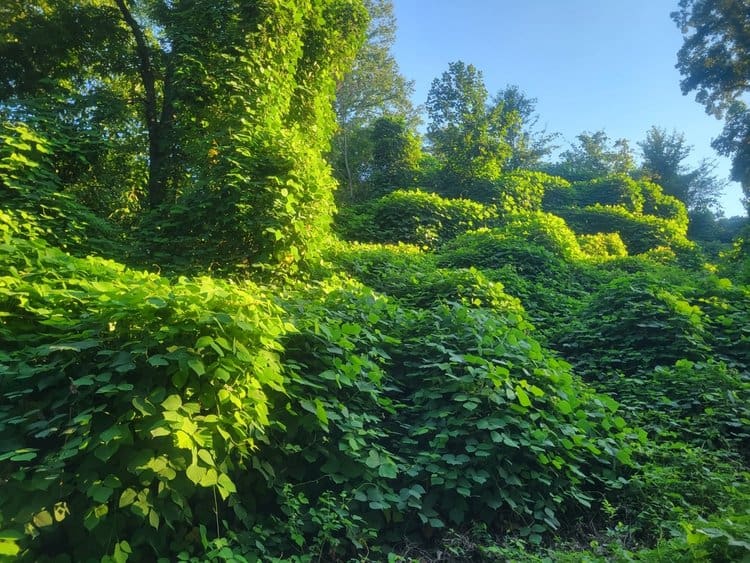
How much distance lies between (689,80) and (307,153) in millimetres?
20693

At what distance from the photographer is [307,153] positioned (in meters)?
5.81

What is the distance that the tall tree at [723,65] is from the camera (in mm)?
17641

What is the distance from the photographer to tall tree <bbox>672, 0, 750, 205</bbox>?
1764cm

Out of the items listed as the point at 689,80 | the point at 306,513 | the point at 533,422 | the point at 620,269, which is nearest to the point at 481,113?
the point at 620,269

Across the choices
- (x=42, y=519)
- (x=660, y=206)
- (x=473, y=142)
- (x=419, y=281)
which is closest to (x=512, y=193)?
(x=473, y=142)

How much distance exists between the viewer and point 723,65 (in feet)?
60.6

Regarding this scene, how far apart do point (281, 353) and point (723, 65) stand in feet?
72.9

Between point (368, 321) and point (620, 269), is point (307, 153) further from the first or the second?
point (620, 269)

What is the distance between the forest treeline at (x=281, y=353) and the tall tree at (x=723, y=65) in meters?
13.3

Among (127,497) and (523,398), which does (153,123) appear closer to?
(127,497)

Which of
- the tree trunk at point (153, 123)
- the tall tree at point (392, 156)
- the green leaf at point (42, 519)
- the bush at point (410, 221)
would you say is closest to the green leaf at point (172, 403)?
the green leaf at point (42, 519)

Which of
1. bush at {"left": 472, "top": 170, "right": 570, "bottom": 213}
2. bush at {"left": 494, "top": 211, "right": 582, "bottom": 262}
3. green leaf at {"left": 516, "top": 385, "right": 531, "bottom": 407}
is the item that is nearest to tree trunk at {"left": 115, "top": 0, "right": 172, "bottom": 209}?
green leaf at {"left": 516, "top": 385, "right": 531, "bottom": 407}

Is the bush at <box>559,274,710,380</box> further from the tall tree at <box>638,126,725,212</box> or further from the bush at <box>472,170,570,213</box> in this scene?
the tall tree at <box>638,126,725,212</box>

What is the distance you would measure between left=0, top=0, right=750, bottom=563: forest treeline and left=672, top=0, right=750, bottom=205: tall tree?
1327 centimetres
